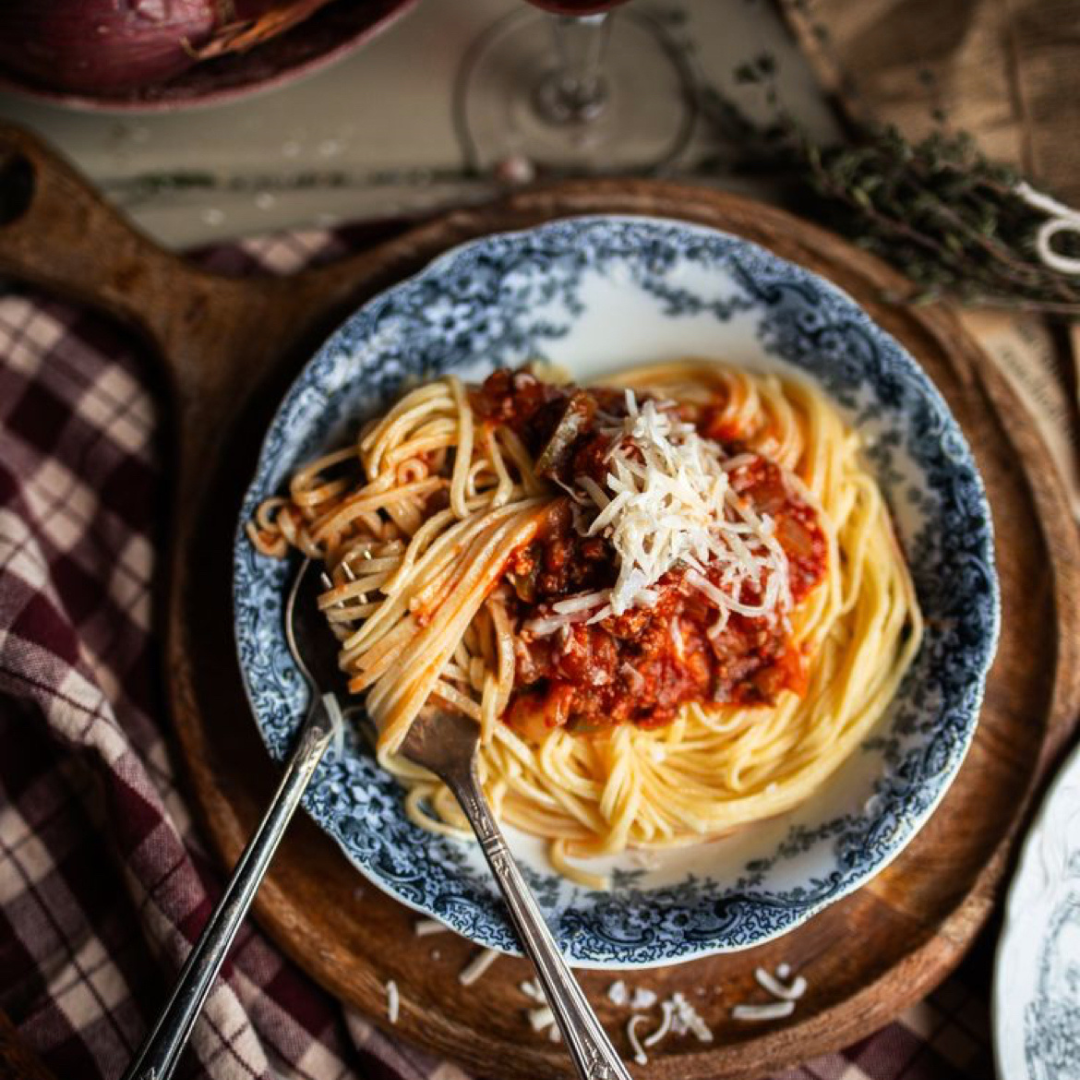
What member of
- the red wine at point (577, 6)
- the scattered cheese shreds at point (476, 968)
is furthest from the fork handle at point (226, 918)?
the red wine at point (577, 6)

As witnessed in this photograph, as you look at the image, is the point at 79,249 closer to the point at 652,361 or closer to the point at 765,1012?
the point at 652,361

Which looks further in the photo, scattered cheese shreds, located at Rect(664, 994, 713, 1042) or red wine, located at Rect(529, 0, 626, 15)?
red wine, located at Rect(529, 0, 626, 15)

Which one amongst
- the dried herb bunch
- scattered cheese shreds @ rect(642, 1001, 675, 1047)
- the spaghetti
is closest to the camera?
the spaghetti

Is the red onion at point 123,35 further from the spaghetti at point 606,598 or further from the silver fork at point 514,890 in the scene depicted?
the silver fork at point 514,890

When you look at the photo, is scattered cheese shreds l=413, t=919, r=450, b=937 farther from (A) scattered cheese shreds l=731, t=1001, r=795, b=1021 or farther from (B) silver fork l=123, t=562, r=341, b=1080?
(A) scattered cheese shreds l=731, t=1001, r=795, b=1021

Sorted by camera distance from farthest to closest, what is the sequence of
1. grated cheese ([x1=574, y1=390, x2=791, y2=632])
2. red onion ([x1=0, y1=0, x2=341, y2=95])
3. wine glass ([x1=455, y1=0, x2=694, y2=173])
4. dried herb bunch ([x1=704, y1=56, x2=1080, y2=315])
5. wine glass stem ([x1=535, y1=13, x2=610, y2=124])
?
wine glass ([x1=455, y1=0, x2=694, y2=173])
wine glass stem ([x1=535, y1=13, x2=610, y2=124])
dried herb bunch ([x1=704, y1=56, x2=1080, y2=315])
red onion ([x1=0, y1=0, x2=341, y2=95])
grated cheese ([x1=574, y1=390, x2=791, y2=632])

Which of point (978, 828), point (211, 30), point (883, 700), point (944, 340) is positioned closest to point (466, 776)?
point (883, 700)

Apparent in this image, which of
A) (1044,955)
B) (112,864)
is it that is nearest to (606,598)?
(1044,955)

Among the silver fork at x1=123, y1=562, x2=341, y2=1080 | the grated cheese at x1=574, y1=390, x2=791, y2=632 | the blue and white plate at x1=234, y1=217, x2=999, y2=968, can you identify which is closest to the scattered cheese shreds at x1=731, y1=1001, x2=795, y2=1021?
the blue and white plate at x1=234, y1=217, x2=999, y2=968
